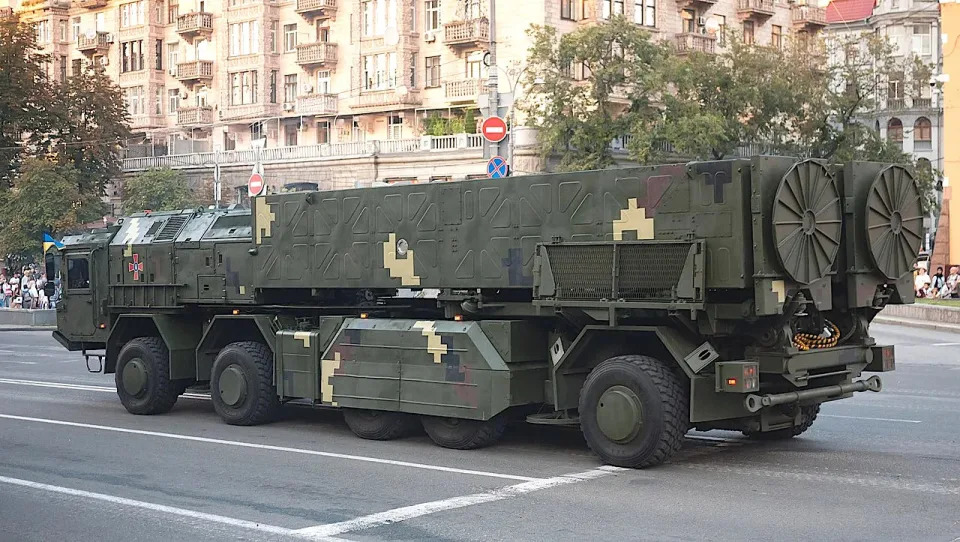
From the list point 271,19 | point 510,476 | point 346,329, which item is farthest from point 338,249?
point 271,19

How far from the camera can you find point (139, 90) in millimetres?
78250

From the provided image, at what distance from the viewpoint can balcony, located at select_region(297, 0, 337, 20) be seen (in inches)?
2596

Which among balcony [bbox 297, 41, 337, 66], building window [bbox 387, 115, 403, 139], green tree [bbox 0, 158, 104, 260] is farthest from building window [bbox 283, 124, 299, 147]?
green tree [bbox 0, 158, 104, 260]

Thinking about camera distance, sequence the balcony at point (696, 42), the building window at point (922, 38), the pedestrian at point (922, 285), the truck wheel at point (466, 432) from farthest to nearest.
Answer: the building window at point (922, 38)
the balcony at point (696, 42)
the pedestrian at point (922, 285)
the truck wheel at point (466, 432)

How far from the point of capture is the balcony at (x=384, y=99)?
62531mm

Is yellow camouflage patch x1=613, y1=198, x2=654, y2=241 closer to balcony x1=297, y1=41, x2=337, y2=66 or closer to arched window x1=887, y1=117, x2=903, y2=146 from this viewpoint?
balcony x1=297, y1=41, x2=337, y2=66

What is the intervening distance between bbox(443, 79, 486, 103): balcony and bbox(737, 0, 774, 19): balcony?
625 inches

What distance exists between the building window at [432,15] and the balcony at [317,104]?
21.7 ft

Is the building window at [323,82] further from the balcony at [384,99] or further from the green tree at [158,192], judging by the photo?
the green tree at [158,192]

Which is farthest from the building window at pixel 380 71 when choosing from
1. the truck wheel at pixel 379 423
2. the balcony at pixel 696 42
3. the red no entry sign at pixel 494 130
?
the truck wheel at pixel 379 423

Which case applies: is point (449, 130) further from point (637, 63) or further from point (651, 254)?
point (651, 254)

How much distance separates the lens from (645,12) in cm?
6116

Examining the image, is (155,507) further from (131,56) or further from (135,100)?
(131,56)

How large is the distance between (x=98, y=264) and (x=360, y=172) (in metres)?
44.3
